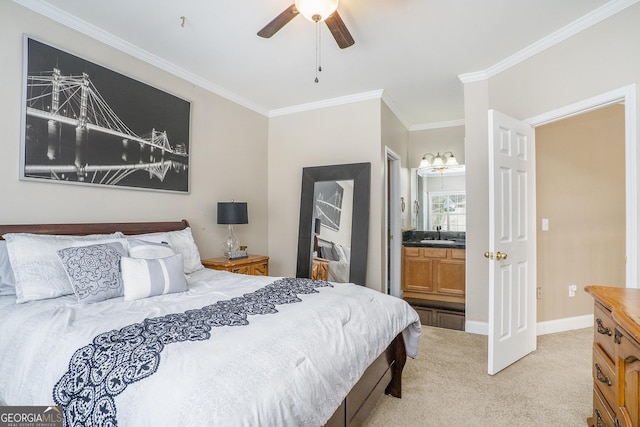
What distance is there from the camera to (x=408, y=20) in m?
2.45

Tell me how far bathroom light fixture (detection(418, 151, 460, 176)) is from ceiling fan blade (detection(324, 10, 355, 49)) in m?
3.25

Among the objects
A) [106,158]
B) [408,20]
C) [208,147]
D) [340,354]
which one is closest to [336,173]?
[208,147]

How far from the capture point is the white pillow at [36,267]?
70.3 inches

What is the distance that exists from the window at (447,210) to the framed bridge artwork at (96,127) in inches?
149

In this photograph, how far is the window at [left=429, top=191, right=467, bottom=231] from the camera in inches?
196

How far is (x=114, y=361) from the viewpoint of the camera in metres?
1.09

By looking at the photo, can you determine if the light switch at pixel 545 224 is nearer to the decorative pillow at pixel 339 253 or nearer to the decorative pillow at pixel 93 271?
the decorative pillow at pixel 339 253

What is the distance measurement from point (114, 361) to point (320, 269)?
9.65 ft

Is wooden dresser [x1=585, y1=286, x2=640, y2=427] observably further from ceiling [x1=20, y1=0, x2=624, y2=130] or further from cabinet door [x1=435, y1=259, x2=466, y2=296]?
cabinet door [x1=435, y1=259, x2=466, y2=296]

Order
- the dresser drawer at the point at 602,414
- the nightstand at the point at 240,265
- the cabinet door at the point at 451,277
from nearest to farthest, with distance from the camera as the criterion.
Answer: the dresser drawer at the point at 602,414
the nightstand at the point at 240,265
the cabinet door at the point at 451,277

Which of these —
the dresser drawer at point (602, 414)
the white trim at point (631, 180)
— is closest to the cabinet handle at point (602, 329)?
the dresser drawer at point (602, 414)

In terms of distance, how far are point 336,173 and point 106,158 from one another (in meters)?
2.42

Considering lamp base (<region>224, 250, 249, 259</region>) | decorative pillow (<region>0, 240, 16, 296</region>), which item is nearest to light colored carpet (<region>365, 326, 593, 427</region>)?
lamp base (<region>224, 250, 249, 259</region>)

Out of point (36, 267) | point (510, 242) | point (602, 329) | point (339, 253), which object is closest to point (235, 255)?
point (339, 253)
